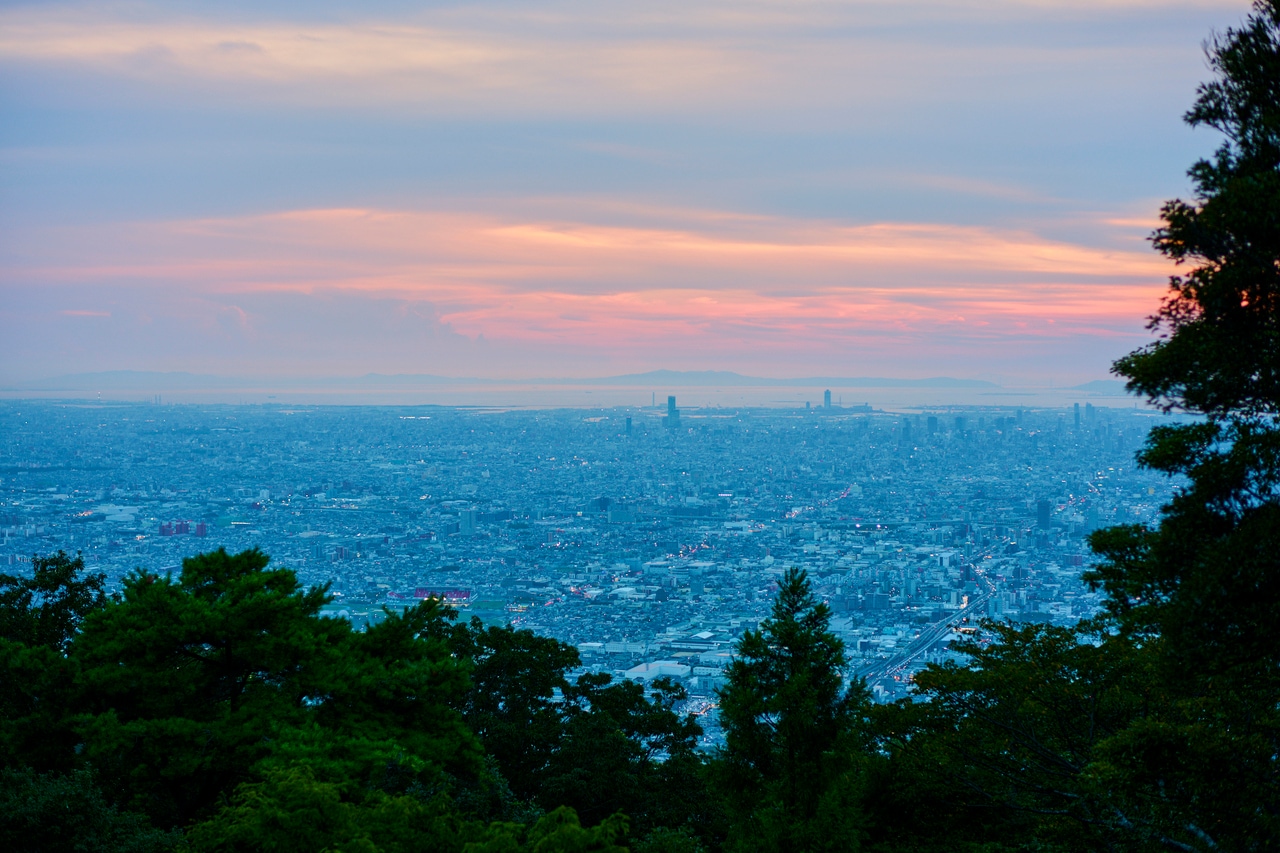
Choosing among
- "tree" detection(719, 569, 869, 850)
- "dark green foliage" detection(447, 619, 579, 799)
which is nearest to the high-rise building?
"dark green foliage" detection(447, 619, 579, 799)

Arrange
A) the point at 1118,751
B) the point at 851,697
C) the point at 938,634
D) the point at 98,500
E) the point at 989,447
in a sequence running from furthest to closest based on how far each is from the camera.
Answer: the point at 989,447
the point at 98,500
the point at 938,634
the point at 851,697
the point at 1118,751

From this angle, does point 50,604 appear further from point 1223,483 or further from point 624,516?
point 624,516

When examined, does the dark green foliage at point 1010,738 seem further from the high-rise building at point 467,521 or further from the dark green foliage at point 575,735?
the high-rise building at point 467,521

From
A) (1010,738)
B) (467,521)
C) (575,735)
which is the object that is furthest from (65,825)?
(467,521)

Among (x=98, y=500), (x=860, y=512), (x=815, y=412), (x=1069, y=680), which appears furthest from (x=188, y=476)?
(x=815, y=412)

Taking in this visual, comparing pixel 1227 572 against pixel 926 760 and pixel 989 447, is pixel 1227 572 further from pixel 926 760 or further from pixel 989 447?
pixel 989 447

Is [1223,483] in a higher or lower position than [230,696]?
higher

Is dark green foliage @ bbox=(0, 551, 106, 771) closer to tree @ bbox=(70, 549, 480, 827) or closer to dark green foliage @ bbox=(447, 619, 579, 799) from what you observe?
tree @ bbox=(70, 549, 480, 827)
